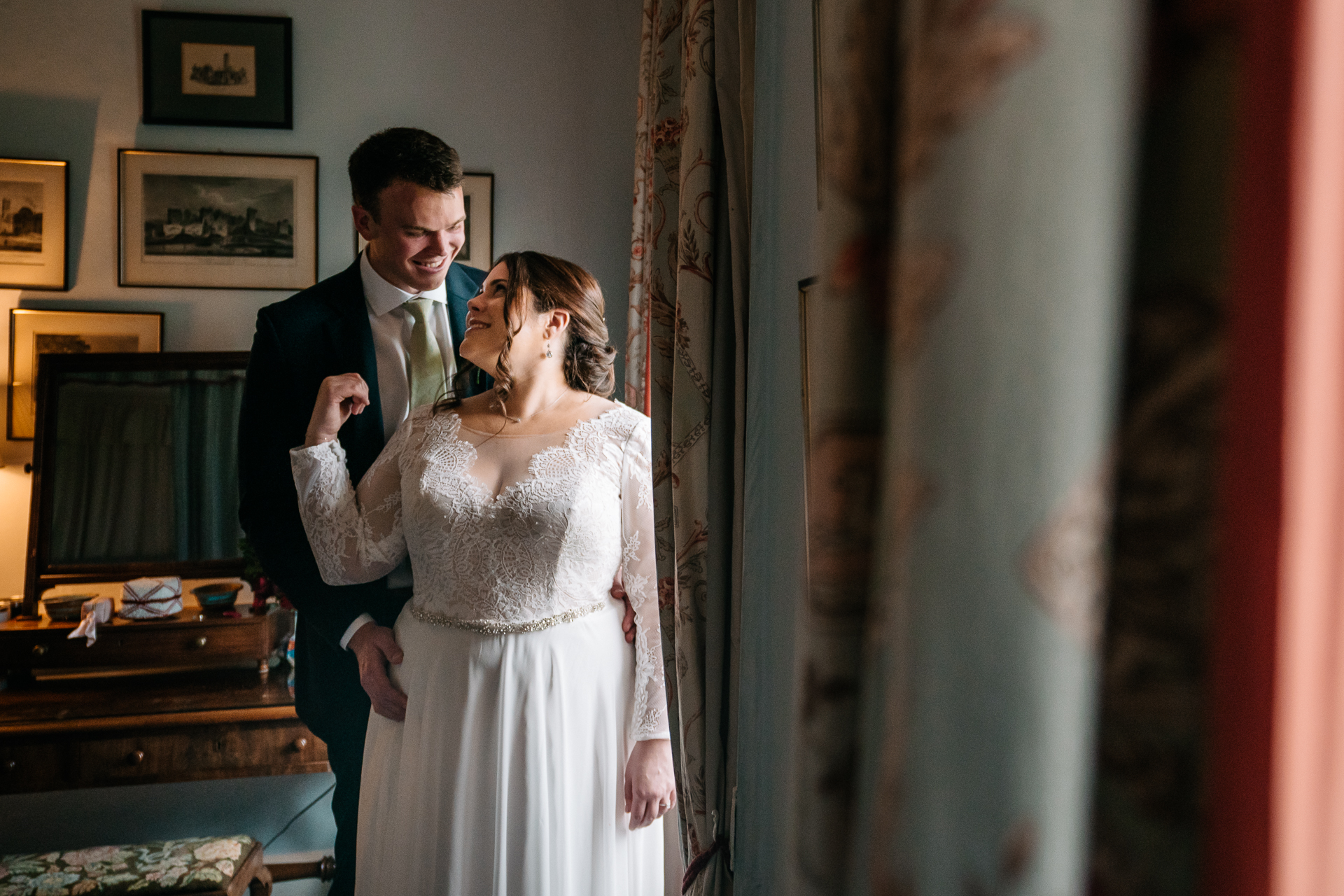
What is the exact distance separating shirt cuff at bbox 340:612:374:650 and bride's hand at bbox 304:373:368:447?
0.37 m

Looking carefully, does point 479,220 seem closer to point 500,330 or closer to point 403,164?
point 403,164

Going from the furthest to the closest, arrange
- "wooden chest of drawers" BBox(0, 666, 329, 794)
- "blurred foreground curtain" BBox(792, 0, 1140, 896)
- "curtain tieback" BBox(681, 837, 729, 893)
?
"wooden chest of drawers" BBox(0, 666, 329, 794), "curtain tieback" BBox(681, 837, 729, 893), "blurred foreground curtain" BBox(792, 0, 1140, 896)

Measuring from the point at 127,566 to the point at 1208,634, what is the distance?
3.00 meters

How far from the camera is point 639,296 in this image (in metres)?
1.50

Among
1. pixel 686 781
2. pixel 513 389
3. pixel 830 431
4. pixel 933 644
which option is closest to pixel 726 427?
pixel 686 781

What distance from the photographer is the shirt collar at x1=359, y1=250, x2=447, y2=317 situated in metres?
1.78

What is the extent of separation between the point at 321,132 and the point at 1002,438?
296cm

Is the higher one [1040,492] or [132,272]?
[132,272]

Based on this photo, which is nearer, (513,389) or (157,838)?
(513,389)

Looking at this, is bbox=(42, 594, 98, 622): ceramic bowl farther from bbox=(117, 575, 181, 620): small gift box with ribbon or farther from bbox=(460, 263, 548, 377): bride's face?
bbox=(460, 263, 548, 377): bride's face

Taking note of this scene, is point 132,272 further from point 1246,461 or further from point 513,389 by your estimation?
point 1246,461

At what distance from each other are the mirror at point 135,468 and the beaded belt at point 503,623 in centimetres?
148

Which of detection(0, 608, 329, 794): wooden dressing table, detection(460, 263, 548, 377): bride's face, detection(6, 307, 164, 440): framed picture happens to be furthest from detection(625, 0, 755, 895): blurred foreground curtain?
detection(6, 307, 164, 440): framed picture

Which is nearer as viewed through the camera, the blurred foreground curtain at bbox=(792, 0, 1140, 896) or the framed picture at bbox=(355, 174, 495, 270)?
the blurred foreground curtain at bbox=(792, 0, 1140, 896)
